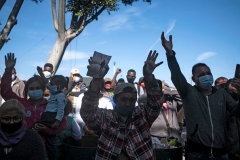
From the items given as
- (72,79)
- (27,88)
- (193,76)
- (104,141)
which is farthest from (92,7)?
(104,141)

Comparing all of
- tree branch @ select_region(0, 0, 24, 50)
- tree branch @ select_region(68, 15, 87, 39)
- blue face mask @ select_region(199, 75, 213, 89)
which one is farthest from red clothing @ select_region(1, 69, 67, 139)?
tree branch @ select_region(68, 15, 87, 39)

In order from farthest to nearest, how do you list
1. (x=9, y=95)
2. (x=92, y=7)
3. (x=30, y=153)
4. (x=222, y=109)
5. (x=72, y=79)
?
(x=92, y=7) < (x=72, y=79) < (x=9, y=95) < (x=222, y=109) < (x=30, y=153)

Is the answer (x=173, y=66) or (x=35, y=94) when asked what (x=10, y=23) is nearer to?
(x=35, y=94)

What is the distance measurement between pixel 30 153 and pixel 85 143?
3.42ft

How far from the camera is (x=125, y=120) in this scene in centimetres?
229

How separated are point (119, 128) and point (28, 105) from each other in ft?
5.74

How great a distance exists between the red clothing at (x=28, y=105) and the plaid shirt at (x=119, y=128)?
137cm

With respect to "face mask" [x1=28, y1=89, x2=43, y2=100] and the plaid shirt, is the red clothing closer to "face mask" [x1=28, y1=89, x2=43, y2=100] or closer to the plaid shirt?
"face mask" [x1=28, y1=89, x2=43, y2=100]

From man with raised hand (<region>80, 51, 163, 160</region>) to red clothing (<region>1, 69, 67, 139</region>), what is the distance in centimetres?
138

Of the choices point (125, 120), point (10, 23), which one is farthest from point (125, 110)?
point (10, 23)

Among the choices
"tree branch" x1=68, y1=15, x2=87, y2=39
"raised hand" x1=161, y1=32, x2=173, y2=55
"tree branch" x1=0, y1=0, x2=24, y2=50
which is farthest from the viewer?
"tree branch" x1=68, y1=15, x2=87, y2=39

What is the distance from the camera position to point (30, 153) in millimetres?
2385

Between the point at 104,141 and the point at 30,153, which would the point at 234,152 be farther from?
the point at 30,153

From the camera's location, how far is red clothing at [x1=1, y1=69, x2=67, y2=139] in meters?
3.17
